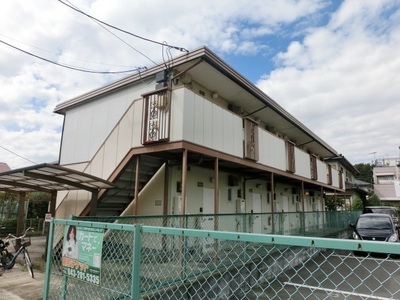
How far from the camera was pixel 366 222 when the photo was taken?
12.2 meters

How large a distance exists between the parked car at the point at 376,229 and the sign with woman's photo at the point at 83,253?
36.0 feet

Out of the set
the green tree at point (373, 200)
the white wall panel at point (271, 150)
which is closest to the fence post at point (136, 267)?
the white wall panel at point (271, 150)

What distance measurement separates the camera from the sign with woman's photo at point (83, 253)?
2736mm

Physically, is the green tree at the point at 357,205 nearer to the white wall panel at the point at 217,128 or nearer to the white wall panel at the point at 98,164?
the white wall panel at the point at 217,128

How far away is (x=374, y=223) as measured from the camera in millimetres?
11977

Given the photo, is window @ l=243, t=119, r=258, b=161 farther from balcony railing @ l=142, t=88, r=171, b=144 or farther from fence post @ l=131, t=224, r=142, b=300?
fence post @ l=131, t=224, r=142, b=300

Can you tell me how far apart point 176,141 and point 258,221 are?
4694 mm

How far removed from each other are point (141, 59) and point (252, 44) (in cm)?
384

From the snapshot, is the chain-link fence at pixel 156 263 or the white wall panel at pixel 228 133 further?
the white wall panel at pixel 228 133

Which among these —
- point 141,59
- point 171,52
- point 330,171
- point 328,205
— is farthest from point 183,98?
point 328,205

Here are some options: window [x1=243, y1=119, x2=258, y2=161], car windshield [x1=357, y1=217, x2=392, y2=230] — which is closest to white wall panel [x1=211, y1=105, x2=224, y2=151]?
window [x1=243, y1=119, x2=258, y2=161]

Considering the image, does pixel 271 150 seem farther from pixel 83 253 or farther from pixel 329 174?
pixel 329 174

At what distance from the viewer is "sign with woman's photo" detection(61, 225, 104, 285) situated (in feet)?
8.98

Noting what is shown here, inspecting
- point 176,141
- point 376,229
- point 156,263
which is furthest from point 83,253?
point 376,229
